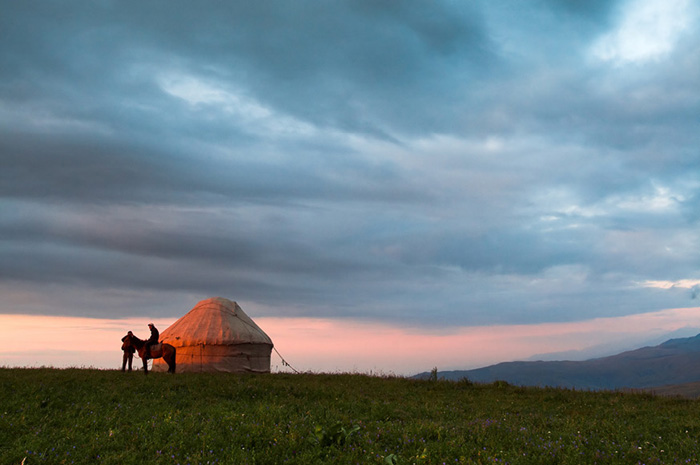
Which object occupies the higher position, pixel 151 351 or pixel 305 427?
pixel 151 351

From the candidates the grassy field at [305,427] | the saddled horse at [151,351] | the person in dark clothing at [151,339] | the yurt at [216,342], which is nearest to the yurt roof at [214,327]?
the yurt at [216,342]

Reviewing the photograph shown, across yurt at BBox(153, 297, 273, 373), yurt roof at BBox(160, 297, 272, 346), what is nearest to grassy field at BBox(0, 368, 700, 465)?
yurt at BBox(153, 297, 273, 373)

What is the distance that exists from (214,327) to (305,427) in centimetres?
1967

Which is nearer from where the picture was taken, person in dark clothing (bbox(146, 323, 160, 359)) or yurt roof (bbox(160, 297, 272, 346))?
person in dark clothing (bbox(146, 323, 160, 359))

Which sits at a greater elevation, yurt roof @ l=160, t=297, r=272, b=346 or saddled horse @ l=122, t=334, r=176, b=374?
yurt roof @ l=160, t=297, r=272, b=346

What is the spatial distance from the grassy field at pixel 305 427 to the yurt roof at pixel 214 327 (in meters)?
8.81

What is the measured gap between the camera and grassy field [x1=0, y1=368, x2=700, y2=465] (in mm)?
10266

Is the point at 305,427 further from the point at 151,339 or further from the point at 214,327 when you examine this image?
the point at 214,327

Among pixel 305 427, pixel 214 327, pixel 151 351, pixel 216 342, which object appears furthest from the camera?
pixel 214 327

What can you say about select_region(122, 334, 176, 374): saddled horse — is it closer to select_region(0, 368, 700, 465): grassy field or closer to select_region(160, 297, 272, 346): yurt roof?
select_region(160, 297, 272, 346): yurt roof

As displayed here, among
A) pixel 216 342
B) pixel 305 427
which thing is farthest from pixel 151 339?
pixel 305 427

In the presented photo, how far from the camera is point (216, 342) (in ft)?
96.2

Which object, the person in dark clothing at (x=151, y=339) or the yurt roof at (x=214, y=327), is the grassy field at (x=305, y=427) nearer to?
the person in dark clothing at (x=151, y=339)

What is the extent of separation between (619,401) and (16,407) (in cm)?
2208
